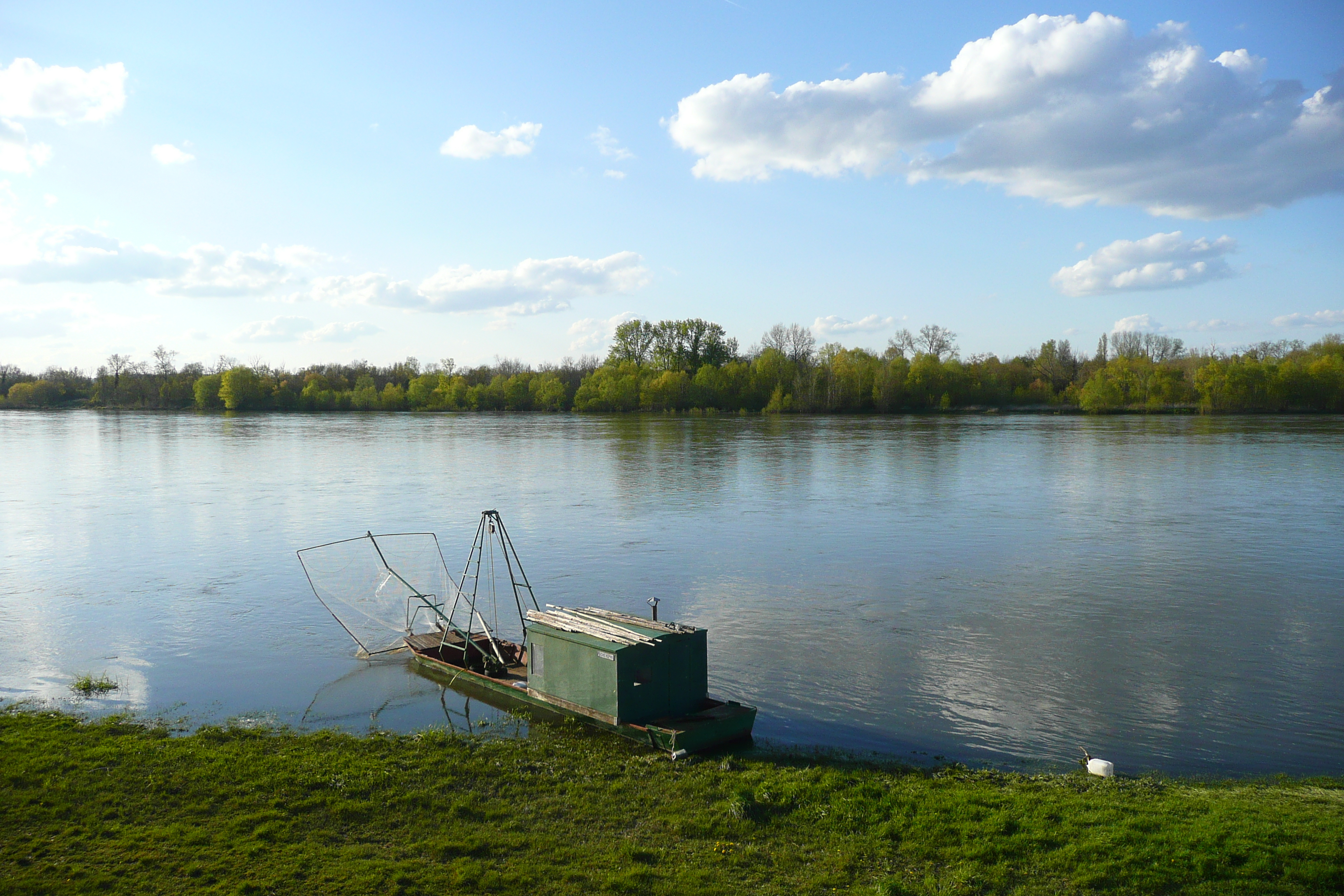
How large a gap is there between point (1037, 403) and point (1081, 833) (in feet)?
459

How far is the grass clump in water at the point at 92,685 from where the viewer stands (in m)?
11.3

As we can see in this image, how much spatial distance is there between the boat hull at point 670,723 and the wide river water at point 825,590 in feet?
1.59

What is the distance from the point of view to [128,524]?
25.4m

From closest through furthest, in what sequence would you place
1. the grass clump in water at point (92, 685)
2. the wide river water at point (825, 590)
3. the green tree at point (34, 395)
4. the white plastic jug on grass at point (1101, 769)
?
1. the white plastic jug on grass at point (1101, 769)
2. the wide river water at point (825, 590)
3. the grass clump in water at point (92, 685)
4. the green tree at point (34, 395)

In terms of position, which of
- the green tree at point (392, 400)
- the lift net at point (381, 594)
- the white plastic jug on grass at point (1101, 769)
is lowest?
the white plastic jug on grass at point (1101, 769)

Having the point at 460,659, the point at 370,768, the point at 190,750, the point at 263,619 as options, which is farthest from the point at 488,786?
the point at 263,619

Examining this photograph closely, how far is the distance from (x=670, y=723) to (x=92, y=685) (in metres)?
8.05

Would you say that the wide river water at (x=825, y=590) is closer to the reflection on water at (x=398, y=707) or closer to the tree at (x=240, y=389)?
the reflection on water at (x=398, y=707)

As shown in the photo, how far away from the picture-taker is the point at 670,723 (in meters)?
9.49

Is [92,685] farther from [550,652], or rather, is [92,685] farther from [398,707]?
[550,652]

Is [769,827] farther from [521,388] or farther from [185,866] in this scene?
[521,388]

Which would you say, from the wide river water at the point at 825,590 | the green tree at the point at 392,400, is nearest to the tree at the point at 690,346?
the green tree at the point at 392,400

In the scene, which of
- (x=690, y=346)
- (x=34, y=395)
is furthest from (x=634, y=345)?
(x=34, y=395)

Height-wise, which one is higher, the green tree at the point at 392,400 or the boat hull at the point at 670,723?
the green tree at the point at 392,400
